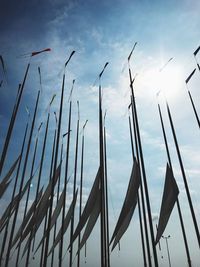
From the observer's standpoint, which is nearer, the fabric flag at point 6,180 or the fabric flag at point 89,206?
the fabric flag at point 89,206

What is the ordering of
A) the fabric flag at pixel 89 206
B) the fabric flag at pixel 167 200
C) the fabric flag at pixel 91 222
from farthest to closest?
the fabric flag at pixel 91 222 → the fabric flag at pixel 89 206 → the fabric flag at pixel 167 200

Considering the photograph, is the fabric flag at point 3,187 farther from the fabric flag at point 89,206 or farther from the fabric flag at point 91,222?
the fabric flag at point 91,222

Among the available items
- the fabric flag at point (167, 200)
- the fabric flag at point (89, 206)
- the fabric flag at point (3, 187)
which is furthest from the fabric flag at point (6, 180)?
the fabric flag at point (167, 200)

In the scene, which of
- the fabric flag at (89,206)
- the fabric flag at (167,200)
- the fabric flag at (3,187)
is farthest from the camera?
the fabric flag at (3,187)

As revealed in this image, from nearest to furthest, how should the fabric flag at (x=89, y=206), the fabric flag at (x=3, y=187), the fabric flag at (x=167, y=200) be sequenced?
1. the fabric flag at (x=167, y=200)
2. the fabric flag at (x=89, y=206)
3. the fabric flag at (x=3, y=187)

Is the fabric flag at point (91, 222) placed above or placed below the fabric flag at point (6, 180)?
below

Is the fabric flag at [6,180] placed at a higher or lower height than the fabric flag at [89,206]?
higher

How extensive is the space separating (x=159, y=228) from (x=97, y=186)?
4947 mm

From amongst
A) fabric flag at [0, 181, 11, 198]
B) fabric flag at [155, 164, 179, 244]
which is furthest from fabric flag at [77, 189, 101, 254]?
fabric flag at [0, 181, 11, 198]

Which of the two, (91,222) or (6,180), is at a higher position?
(6,180)

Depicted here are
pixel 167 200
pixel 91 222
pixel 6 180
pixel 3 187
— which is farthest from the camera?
pixel 6 180

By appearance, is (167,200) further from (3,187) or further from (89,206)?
(3,187)

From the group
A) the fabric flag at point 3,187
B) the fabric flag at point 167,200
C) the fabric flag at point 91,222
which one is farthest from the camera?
the fabric flag at point 3,187

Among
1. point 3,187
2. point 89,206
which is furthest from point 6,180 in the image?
point 89,206
